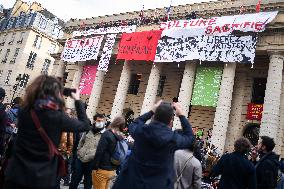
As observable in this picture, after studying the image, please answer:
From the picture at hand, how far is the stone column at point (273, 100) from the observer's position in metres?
18.3

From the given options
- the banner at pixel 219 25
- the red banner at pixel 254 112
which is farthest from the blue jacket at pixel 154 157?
the red banner at pixel 254 112

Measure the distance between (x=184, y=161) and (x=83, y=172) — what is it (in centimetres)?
281

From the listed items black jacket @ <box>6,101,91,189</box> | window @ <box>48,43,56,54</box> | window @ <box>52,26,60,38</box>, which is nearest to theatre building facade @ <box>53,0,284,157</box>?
black jacket @ <box>6,101,91,189</box>

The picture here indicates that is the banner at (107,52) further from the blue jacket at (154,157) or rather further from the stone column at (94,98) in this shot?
the blue jacket at (154,157)

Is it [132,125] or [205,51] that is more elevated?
[205,51]

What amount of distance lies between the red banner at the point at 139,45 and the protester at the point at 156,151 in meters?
19.1

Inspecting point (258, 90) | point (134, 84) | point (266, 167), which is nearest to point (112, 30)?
point (134, 84)

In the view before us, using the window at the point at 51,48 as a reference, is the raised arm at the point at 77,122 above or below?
below

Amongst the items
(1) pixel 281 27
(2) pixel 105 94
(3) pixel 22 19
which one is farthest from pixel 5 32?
(1) pixel 281 27

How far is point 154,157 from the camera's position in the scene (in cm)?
387

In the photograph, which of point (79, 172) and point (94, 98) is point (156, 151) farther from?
point (94, 98)

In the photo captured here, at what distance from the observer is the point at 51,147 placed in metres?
3.16

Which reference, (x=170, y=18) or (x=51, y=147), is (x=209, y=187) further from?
(x=170, y=18)

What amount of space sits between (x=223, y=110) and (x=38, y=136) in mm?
18015
